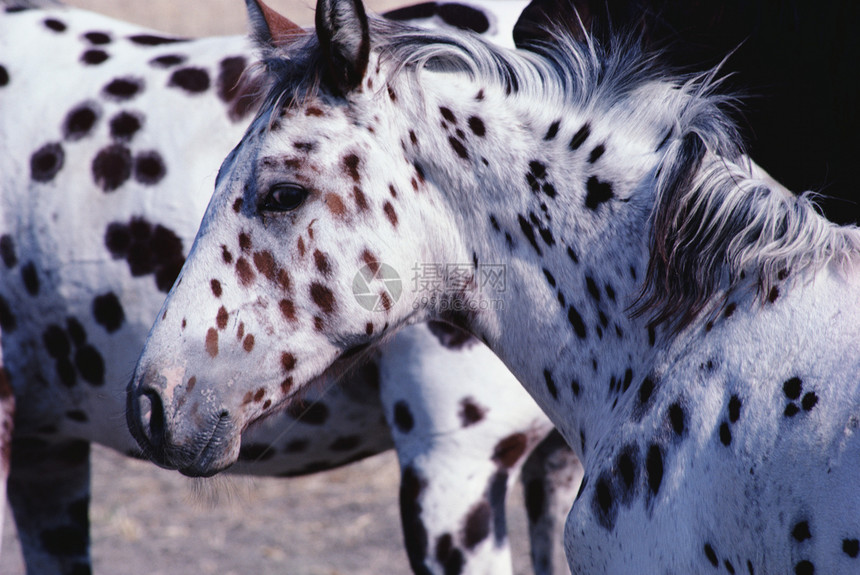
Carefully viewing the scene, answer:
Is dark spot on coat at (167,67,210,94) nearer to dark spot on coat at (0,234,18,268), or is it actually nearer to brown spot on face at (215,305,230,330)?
dark spot on coat at (0,234,18,268)

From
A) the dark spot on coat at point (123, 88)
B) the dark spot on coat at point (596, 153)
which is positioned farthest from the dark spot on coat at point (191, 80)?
the dark spot on coat at point (596, 153)

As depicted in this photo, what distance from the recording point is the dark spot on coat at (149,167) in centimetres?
276

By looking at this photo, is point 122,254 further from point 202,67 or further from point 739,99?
point 739,99

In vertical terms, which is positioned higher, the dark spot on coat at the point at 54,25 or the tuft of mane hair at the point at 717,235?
the tuft of mane hair at the point at 717,235

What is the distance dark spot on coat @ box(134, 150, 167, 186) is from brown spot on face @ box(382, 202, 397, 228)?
125cm

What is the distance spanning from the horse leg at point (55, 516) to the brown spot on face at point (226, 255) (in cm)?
181

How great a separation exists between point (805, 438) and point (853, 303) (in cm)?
25

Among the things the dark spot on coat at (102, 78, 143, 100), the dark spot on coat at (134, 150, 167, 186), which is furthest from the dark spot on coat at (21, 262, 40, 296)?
the dark spot on coat at (102, 78, 143, 100)

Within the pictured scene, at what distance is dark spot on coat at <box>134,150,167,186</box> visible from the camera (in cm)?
276

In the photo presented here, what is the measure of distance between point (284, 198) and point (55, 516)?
2.16 metres

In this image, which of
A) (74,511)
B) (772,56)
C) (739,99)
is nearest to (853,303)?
(739,99)

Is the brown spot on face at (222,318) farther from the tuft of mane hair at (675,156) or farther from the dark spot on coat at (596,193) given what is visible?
the dark spot on coat at (596,193)

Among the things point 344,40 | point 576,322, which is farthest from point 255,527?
point 344,40

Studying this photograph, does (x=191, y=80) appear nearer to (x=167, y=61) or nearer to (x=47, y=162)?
(x=167, y=61)
